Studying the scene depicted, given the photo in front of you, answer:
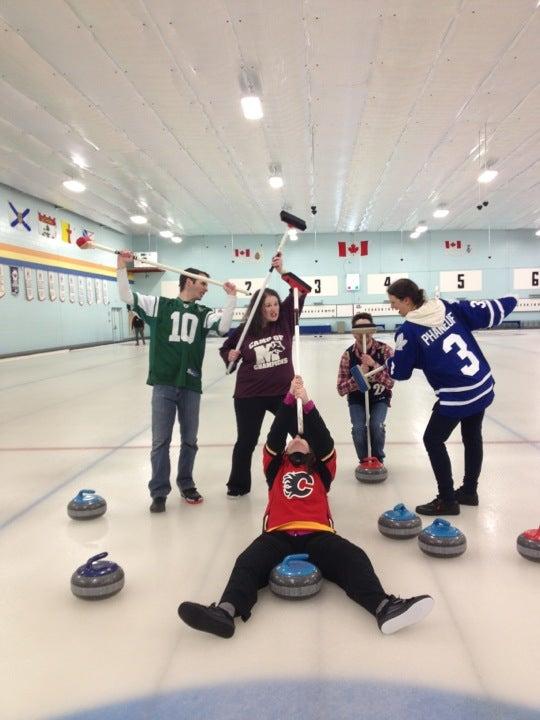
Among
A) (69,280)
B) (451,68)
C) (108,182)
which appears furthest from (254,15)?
(69,280)

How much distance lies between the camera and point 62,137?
11.9 meters

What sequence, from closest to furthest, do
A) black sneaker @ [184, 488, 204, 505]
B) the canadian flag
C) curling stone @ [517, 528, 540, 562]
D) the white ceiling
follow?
curling stone @ [517, 528, 540, 562], black sneaker @ [184, 488, 204, 505], the white ceiling, the canadian flag

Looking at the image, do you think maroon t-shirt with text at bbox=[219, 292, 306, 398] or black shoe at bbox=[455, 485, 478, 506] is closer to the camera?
black shoe at bbox=[455, 485, 478, 506]

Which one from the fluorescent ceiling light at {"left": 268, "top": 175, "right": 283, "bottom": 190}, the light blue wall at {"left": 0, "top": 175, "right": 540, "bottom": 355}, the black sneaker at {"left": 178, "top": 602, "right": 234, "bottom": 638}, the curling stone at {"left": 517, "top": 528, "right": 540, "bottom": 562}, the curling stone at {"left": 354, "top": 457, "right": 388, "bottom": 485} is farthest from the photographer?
the light blue wall at {"left": 0, "top": 175, "right": 540, "bottom": 355}

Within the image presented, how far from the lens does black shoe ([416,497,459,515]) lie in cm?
332

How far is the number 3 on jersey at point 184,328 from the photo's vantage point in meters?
3.57

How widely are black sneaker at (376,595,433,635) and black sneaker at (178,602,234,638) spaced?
0.58 metres

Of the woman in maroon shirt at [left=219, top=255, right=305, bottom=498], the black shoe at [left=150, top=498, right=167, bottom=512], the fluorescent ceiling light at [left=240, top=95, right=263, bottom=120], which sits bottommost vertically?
the black shoe at [left=150, top=498, right=167, bottom=512]

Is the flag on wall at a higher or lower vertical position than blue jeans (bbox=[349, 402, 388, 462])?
higher

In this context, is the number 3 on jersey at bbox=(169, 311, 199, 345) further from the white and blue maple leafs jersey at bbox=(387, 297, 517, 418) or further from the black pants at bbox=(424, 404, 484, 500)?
the black pants at bbox=(424, 404, 484, 500)

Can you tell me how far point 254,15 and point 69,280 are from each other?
15.0 meters

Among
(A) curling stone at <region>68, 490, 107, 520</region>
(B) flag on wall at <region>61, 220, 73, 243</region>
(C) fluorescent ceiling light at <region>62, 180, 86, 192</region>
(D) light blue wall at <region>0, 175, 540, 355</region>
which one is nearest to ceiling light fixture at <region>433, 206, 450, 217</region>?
(D) light blue wall at <region>0, 175, 540, 355</region>

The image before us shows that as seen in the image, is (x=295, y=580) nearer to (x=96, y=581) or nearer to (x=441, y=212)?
(x=96, y=581)

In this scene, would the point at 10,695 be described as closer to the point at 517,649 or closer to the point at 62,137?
the point at 517,649
